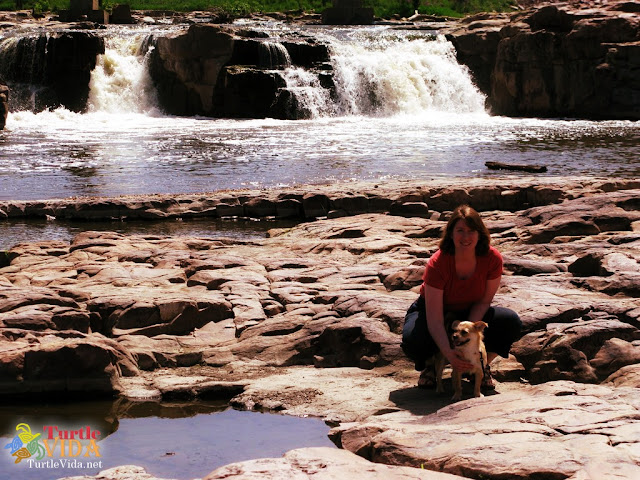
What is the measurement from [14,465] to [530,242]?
6995 millimetres

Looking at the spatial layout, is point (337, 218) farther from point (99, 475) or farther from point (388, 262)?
point (99, 475)

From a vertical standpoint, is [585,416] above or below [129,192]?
above

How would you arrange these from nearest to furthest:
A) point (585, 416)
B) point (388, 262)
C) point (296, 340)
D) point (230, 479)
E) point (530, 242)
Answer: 1. point (230, 479)
2. point (585, 416)
3. point (296, 340)
4. point (388, 262)
5. point (530, 242)

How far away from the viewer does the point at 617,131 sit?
28.6 m

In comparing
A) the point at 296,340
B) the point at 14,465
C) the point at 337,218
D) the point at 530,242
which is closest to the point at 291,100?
the point at 337,218

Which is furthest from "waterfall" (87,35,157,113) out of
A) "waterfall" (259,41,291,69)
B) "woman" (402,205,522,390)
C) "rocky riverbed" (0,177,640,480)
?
"woman" (402,205,522,390)

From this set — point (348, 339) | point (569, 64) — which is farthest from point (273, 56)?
point (348, 339)

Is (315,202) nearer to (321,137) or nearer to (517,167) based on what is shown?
(517,167)

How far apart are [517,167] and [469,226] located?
14.8 meters

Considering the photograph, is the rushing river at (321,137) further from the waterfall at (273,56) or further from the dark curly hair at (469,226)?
the dark curly hair at (469,226)

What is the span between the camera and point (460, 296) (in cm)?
625

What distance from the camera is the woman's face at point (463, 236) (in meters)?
6.04

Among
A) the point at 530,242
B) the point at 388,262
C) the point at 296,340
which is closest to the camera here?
the point at 296,340

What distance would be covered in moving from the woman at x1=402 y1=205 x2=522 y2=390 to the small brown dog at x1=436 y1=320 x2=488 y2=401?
47 millimetres
